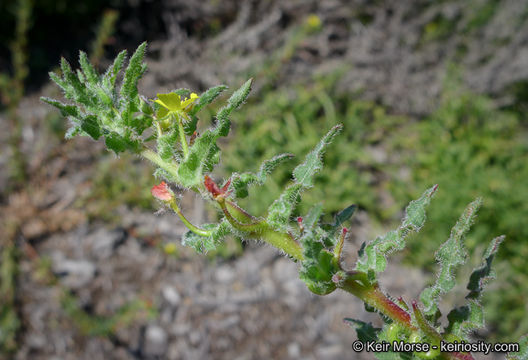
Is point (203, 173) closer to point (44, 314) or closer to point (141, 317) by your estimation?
point (141, 317)

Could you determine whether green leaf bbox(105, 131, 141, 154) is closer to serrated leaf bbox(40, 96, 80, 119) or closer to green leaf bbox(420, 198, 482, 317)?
serrated leaf bbox(40, 96, 80, 119)

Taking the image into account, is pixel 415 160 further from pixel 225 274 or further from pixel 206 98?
pixel 206 98

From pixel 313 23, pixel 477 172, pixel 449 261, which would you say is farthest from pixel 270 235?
pixel 313 23

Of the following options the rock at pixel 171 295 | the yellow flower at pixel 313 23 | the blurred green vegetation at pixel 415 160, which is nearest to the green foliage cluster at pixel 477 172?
the blurred green vegetation at pixel 415 160

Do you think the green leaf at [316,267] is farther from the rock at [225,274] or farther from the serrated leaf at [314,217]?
the rock at [225,274]

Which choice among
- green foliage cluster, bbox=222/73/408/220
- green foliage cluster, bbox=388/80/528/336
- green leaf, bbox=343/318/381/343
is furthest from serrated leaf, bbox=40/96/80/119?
green foliage cluster, bbox=388/80/528/336
